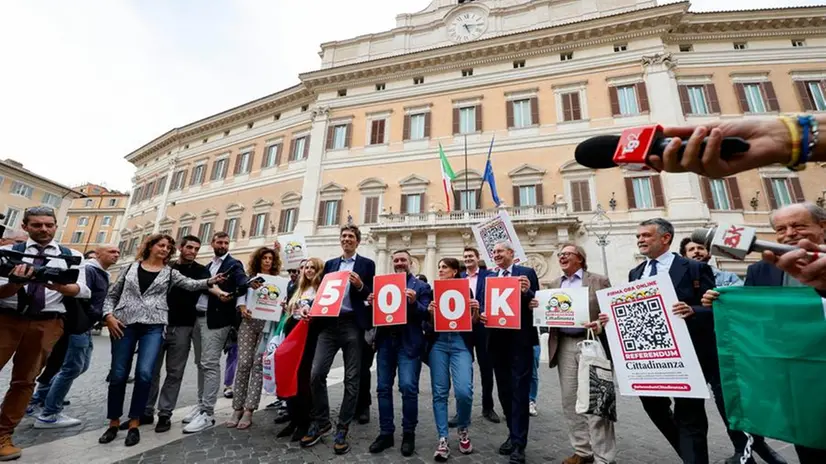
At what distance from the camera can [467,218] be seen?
15148 mm

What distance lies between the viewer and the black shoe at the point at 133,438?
3150mm

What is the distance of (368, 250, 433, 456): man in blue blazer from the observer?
3311 mm

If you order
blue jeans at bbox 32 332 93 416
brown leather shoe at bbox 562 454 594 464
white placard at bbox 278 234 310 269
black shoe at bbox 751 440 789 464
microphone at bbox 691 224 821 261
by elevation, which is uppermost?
white placard at bbox 278 234 310 269

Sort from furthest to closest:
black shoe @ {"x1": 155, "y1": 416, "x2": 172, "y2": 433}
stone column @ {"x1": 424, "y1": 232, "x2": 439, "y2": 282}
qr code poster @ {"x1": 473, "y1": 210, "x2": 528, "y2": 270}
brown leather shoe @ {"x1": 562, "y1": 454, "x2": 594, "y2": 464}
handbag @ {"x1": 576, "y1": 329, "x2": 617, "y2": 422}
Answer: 1. stone column @ {"x1": 424, "y1": 232, "x2": 439, "y2": 282}
2. qr code poster @ {"x1": 473, "y1": 210, "x2": 528, "y2": 270}
3. black shoe @ {"x1": 155, "y1": 416, "x2": 172, "y2": 433}
4. brown leather shoe @ {"x1": 562, "y1": 454, "x2": 594, "y2": 464}
5. handbag @ {"x1": 576, "y1": 329, "x2": 617, "y2": 422}

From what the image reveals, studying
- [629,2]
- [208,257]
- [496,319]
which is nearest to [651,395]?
[496,319]

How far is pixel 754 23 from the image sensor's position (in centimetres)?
1531

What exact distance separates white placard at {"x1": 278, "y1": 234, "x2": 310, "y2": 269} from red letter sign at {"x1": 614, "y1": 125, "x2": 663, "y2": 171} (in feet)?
14.8

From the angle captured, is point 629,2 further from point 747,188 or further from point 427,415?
point 427,415

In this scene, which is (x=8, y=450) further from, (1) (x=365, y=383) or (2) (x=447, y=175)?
(2) (x=447, y=175)

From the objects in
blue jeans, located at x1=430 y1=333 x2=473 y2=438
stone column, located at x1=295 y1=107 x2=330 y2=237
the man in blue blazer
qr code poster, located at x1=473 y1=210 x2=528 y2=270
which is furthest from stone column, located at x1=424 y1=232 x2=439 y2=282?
blue jeans, located at x1=430 y1=333 x2=473 y2=438

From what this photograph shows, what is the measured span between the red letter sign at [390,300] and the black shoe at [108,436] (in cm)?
264

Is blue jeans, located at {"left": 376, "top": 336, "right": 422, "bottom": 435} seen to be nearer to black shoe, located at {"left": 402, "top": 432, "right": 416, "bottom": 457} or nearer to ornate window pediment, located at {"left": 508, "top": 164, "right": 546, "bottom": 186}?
black shoe, located at {"left": 402, "top": 432, "right": 416, "bottom": 457}

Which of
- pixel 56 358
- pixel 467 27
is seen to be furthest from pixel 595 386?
pixel 467 27

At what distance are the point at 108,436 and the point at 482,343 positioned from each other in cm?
407
